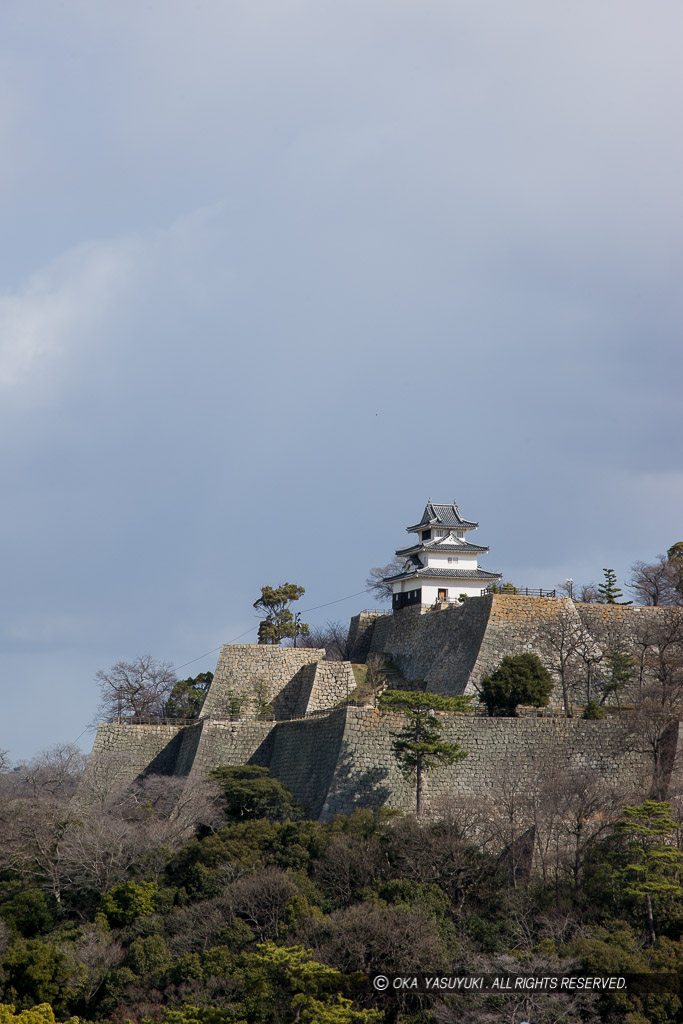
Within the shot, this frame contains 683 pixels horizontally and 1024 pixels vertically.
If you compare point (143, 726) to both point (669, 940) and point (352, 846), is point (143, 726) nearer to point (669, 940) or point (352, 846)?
point (352, 846)

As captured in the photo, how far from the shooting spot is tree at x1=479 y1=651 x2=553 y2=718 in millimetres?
30797

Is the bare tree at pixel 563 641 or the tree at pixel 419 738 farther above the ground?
the bare tree at pixel 563 641

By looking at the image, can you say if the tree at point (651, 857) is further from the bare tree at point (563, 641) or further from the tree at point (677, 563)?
the tree at point (677, 563)

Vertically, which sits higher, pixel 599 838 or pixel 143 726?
pixel 143 726

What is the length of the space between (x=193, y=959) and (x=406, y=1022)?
15.5 feet

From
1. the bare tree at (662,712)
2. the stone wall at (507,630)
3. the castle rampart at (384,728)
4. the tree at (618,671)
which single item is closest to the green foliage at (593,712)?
the castle rampart at (384,728)

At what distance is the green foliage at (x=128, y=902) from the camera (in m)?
25.7

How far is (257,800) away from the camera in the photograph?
29156 mm

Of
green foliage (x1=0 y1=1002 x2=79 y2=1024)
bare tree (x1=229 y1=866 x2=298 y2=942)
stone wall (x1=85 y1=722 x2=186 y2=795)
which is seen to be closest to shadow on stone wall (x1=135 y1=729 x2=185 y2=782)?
stone wall (x1=85 y1=722 x2=186 y2=795)

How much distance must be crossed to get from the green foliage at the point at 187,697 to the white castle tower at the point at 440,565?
750cm

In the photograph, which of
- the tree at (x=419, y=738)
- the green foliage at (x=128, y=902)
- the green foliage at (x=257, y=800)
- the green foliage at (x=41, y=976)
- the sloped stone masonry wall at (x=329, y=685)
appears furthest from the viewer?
the sloped stone masonry wall at (x=329, y=685)

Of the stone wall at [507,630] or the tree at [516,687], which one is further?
the stone wall at [507,630]

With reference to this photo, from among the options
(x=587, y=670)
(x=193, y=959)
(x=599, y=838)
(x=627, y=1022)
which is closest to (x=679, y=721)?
(x=599, y=838)

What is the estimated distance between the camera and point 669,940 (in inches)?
850
